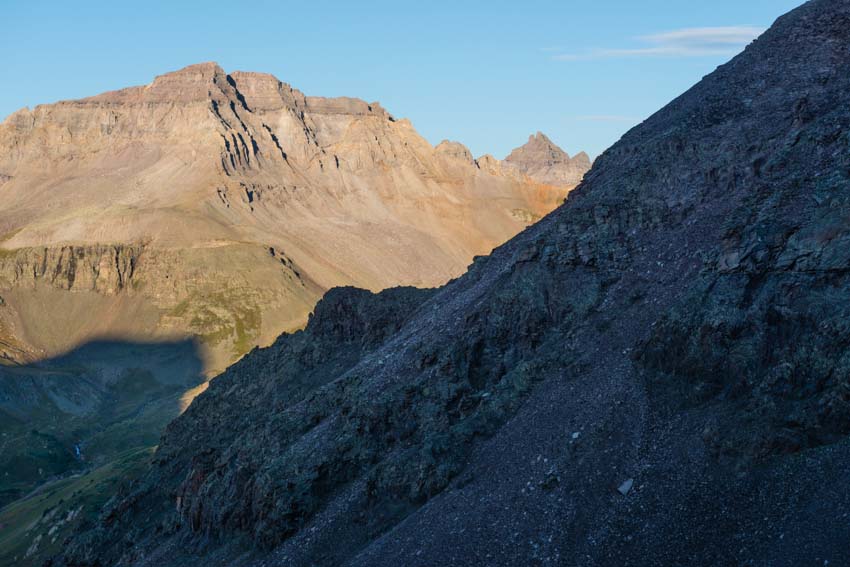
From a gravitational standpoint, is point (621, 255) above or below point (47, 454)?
below

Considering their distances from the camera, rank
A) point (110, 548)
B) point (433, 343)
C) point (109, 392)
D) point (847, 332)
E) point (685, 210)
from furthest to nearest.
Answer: point (109, 392) → point (110, 548) → point (433, 343) → point (685, 210) → point (847, 332)

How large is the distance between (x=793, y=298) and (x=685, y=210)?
866 centimetres

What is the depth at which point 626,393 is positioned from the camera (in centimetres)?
3391

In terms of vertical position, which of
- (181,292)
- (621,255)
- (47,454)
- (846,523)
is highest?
(181,292)

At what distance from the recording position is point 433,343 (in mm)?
43312

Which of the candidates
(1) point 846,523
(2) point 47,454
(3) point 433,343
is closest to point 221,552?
(3) point 433,343

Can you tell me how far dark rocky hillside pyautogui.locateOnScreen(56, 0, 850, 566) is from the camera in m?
29.0

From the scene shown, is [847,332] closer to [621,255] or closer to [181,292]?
[621,255]

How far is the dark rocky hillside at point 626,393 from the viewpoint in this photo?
29.0 metres

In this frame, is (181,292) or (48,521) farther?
(181,292)

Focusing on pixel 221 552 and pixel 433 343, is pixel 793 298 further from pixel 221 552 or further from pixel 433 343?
pixel 221 552

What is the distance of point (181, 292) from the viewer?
199250 millimetres

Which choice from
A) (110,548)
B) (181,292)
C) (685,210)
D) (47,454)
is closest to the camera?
(685,210)

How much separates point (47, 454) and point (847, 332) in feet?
346
